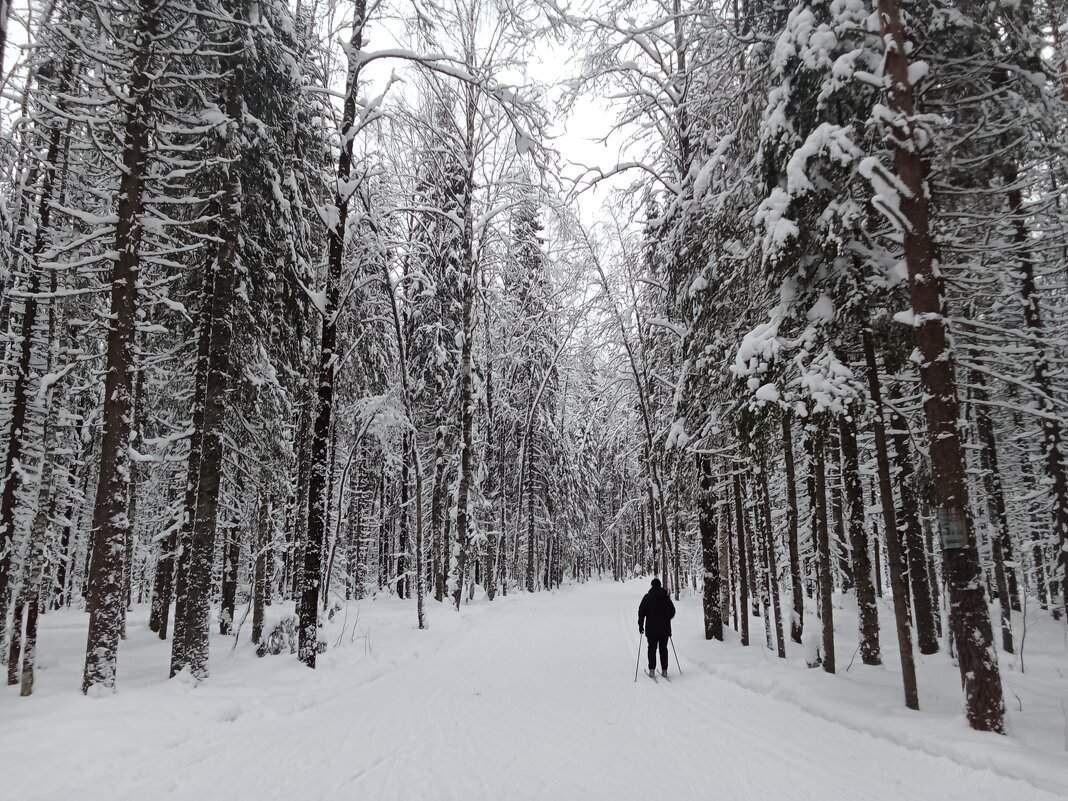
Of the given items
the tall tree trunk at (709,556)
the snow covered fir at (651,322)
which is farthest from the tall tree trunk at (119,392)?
the tall tree trunk at (709,556)

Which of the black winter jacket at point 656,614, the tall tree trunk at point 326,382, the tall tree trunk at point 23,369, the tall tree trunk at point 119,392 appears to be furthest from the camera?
the black winter jacket at point 656,614

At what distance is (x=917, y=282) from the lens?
709 cm

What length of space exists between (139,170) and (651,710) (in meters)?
11.0

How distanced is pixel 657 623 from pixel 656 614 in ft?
0.59

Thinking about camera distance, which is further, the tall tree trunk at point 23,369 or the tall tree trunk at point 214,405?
the tall tree trunk at point 23,369

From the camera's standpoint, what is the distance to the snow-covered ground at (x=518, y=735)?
5094mm

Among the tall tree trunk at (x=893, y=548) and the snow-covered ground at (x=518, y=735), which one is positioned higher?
the tall tree trunk at (x=893, y=548)

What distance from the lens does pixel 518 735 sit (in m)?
6.80

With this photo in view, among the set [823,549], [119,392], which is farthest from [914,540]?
[119,392]

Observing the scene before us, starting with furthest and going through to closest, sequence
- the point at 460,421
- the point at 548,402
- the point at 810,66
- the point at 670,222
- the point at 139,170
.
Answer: the point at 548,402, the point at 460,421, the point at 670,222, the point at 139,170, the point at 810,66

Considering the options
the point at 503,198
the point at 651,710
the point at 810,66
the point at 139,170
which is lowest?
the point at 651,710

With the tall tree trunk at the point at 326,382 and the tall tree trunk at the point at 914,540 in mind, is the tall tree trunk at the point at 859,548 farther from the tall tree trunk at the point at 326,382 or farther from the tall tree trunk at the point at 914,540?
the tall tree trunk at the point at 326,382

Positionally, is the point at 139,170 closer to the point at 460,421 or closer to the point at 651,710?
the point at 651,710

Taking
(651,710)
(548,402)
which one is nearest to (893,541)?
(651,710)
